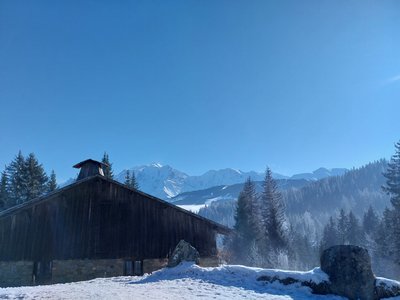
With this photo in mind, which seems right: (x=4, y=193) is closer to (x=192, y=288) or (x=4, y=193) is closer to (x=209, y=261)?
(x=209, y=261)

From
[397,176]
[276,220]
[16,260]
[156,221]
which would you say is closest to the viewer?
[16,260]

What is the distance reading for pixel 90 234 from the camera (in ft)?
67.3

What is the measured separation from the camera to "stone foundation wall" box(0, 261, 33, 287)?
61.7ft

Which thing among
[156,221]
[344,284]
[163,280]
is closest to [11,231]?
[156,221]

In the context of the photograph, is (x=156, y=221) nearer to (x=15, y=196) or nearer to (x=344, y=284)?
(x=344, y=284)

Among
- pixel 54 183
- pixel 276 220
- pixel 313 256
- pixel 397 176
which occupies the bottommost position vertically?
pixel 313 256

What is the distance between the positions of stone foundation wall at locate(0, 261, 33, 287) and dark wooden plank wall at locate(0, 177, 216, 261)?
1.11ft

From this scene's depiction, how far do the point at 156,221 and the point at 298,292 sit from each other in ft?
39.4

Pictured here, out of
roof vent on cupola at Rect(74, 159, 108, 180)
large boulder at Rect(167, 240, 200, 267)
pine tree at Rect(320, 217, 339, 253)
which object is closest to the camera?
large boulder at Rect(167, 240, 200, 267)

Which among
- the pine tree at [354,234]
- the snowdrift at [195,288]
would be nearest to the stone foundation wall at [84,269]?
the snowdrift at [195,288]

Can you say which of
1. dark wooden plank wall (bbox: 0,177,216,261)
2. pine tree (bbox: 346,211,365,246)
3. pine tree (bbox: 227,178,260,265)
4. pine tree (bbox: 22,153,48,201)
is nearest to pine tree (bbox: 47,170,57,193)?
pine tree (bbox: 22,153,48,201)

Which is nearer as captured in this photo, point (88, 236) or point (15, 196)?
point (88, 236)

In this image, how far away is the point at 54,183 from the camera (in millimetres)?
58312

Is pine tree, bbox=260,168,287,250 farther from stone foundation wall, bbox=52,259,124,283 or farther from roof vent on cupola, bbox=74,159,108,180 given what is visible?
stone foundation wall, bbox=52,259,124,283
